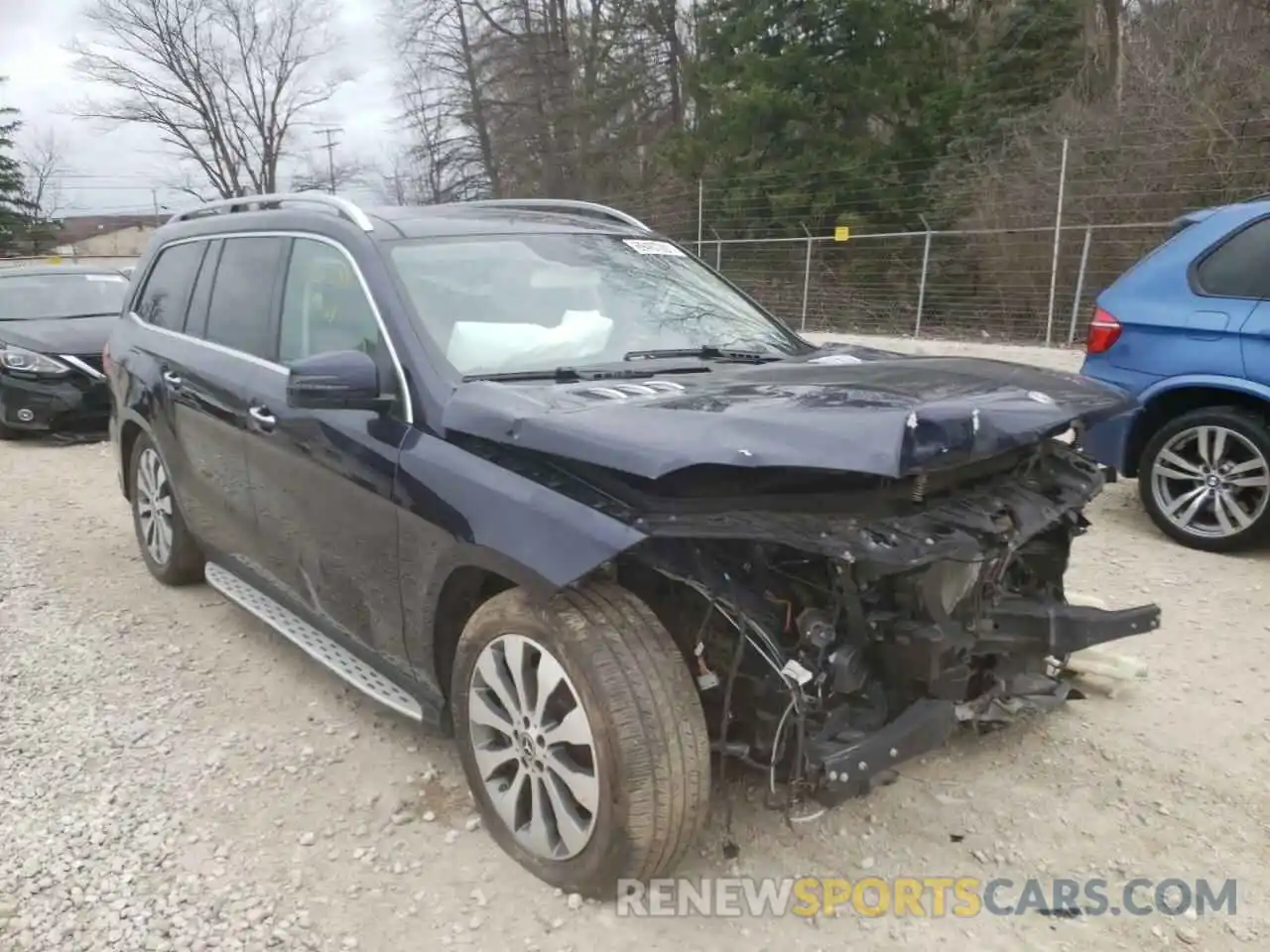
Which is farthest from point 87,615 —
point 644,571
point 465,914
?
point 644,571

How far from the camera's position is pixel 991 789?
3.10 meters

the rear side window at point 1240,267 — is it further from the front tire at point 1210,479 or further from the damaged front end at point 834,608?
the damaged front end at point 834,608

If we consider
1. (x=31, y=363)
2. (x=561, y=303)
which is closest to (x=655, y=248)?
(x=561, y=303)

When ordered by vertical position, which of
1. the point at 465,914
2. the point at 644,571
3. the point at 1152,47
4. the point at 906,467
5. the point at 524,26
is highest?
the point at 524,26

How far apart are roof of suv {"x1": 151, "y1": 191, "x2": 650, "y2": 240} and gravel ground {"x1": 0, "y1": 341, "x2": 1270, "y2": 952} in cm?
176

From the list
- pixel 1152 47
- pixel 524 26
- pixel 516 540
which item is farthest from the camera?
pixel 524 26

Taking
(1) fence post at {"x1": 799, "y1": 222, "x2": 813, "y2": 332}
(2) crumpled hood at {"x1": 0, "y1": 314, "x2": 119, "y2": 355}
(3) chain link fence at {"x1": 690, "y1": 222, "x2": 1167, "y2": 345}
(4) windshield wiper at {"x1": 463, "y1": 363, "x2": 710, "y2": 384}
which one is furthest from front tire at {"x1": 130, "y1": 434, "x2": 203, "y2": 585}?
(1) fence post at {"x1": 799, "y1": 222, "x2": 813, "y2": 332}

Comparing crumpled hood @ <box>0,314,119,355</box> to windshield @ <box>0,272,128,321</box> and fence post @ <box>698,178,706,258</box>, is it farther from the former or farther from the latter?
fence post @ <box>698,178,706,258</box>

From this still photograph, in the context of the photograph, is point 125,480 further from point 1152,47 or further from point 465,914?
point 1152,47

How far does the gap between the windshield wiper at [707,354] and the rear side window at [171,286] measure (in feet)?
7.82

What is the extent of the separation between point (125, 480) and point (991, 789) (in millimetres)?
4500

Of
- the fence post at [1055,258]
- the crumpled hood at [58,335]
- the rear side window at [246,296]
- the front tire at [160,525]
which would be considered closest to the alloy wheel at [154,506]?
the front tire at [160,525]

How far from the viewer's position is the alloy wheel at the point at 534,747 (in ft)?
8.29

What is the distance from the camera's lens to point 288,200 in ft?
13.3
